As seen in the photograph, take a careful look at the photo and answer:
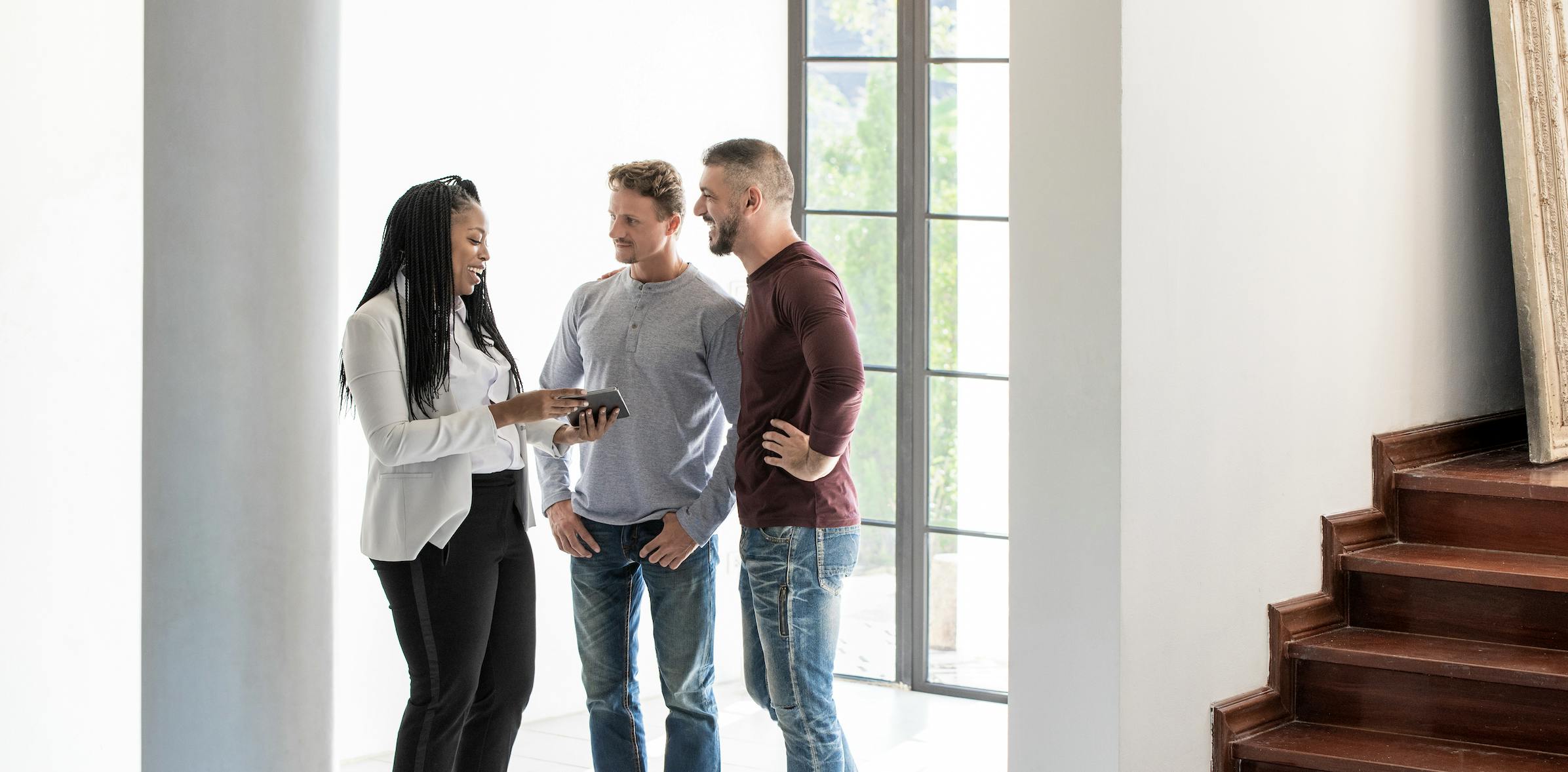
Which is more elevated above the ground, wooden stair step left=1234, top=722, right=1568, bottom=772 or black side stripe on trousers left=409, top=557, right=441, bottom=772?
black side stripe on trousers left=409, top=557, right=441, bottom=772

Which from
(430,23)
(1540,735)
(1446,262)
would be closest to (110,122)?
(430,23)

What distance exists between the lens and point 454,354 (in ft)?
9.02

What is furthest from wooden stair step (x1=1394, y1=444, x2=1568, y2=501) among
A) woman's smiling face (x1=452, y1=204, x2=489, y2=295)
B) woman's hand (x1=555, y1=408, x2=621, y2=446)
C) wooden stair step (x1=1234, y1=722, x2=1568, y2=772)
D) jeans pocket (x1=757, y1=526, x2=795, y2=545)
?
woman's smiling face (x1=452, y1=204, x2=489, y2=295)

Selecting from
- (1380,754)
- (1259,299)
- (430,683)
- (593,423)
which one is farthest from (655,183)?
(1380,754)

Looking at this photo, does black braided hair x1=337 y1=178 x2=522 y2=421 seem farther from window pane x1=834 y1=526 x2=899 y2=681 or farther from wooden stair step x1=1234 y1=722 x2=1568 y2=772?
window pane x1=834 y1=526 x2=899 y2=681

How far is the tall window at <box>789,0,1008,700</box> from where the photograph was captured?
16.8 ft

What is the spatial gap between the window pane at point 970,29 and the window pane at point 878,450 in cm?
128

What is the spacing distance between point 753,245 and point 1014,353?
62 centimetres

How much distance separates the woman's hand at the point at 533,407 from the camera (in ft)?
8.83

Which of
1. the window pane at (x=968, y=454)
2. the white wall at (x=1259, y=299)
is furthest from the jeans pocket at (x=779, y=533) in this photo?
the window pane at (x=968, y=454)

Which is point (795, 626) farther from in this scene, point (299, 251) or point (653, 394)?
point (299, 251)

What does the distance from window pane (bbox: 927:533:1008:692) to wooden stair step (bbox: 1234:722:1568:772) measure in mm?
2217

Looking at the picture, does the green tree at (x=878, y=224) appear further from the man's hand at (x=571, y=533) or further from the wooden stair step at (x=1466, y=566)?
the man's hand at (x=571, y=533)

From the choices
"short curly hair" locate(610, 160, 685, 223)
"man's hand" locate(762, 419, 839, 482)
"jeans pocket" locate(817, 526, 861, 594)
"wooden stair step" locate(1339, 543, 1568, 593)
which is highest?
"short curly hair" locate(610, 160, 685, 223)
